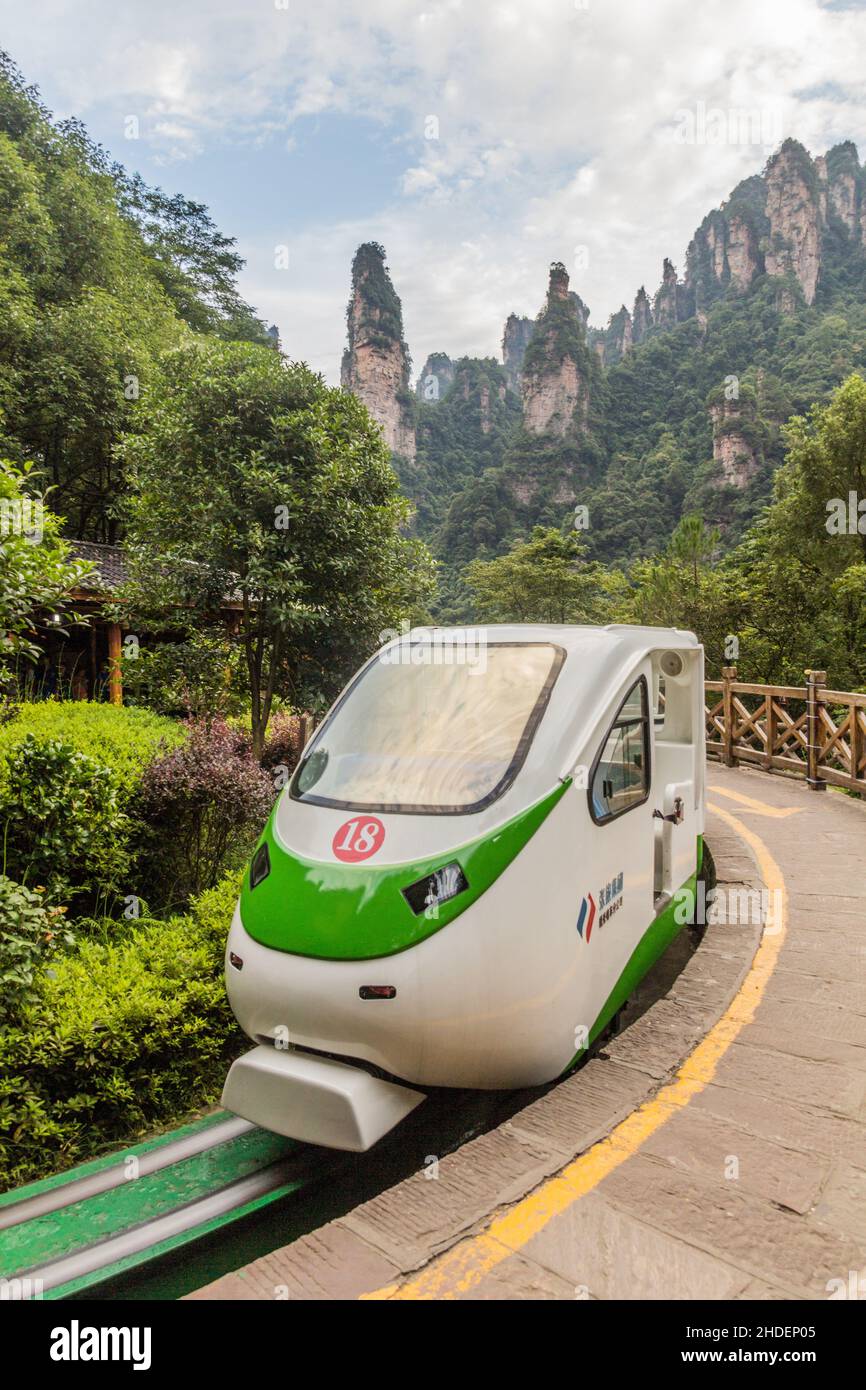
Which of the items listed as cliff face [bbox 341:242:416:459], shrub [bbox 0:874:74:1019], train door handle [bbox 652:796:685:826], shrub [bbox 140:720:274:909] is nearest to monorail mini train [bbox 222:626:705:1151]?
train door handle [bbox 652:796:685:826]

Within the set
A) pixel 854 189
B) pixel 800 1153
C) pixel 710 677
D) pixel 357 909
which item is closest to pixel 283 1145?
pixel 357 909

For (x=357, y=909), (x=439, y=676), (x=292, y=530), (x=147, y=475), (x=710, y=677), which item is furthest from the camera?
(x=710, y=677)

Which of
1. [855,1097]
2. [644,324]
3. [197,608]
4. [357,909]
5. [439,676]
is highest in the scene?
[644,324]

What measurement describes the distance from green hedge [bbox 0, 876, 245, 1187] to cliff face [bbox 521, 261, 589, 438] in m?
83.4

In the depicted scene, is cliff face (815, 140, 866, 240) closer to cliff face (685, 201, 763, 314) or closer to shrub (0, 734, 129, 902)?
cliff face (685, 201, 763, 314)

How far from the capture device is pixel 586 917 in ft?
9.83

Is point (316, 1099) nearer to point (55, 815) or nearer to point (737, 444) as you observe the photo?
point (55, 815)

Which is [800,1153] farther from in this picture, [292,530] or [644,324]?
[644,324]

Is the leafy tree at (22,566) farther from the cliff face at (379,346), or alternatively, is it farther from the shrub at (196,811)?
the cliff face at (379,346)

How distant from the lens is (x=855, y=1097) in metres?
2.92

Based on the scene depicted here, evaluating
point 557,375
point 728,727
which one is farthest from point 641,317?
point 728,727

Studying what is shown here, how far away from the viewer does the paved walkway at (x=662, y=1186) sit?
2.00 m

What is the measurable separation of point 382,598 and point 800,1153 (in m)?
8.05

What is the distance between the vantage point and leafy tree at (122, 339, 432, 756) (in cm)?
883
